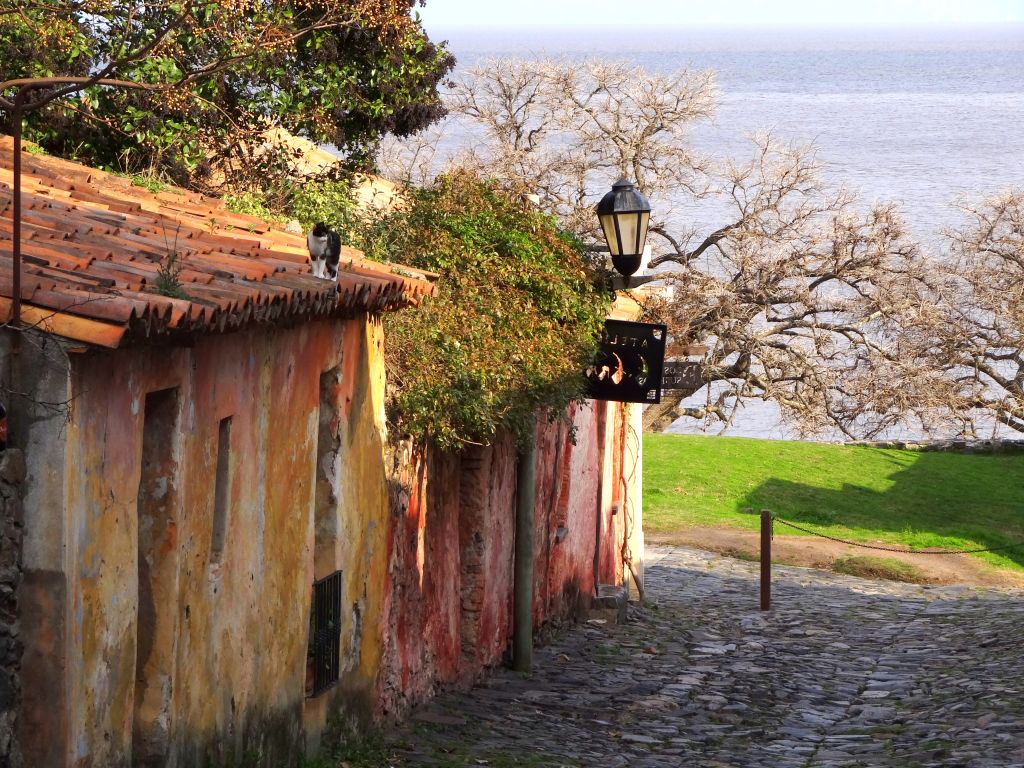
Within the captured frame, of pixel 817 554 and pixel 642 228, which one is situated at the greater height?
pixel 642 228

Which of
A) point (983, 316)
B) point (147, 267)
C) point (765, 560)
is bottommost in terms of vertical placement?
point (765, 560)

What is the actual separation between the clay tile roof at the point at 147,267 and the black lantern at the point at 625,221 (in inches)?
105

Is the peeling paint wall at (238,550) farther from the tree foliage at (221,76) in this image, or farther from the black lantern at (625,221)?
the tree foliage at (221,76)

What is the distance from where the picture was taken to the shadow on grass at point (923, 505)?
24.7 metres

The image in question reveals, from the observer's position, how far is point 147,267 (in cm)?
697

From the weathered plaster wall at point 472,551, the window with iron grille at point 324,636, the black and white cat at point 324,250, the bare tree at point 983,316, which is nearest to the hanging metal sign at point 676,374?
the weathered plaster wall at point 472,551

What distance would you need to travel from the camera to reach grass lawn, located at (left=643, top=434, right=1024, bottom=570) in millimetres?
25000

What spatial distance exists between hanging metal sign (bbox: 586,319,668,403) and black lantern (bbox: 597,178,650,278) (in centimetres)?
112

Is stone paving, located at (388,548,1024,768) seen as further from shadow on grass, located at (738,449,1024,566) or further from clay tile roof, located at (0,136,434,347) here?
shadow on grass, located at (738,449,1024,566)

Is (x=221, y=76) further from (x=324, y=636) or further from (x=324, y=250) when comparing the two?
(x=324, y=250)

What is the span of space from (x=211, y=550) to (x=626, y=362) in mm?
7134

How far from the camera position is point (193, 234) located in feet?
28.5

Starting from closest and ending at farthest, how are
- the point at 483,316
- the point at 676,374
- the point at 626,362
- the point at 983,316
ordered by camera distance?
1. the point at 483,316
2. the point at 626,362
3. the point at 676,374
4. the point at 983,316

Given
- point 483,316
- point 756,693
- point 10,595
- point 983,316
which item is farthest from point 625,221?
point 983,316
